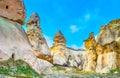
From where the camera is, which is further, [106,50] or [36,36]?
[36,36]

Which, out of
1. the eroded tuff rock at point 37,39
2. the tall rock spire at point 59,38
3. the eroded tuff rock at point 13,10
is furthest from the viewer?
the tall rock spire at point 59,38

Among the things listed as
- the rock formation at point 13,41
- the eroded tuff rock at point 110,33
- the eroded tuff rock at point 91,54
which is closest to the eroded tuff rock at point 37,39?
the eroded tuff rock at point 91,54

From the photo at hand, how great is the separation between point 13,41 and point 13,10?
332 centimetres

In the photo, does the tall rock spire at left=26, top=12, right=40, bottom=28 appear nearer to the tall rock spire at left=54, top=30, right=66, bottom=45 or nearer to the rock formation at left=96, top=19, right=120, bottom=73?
the rock formation at left=96, top=19, right=120, bottom=73

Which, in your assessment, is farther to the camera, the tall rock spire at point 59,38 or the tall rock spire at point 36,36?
the tall rock spire at point 59,38

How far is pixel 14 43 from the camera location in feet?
87.8

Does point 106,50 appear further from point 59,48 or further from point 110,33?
point 59,48

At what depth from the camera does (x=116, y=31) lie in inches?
1820

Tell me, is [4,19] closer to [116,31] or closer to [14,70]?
[14,70]

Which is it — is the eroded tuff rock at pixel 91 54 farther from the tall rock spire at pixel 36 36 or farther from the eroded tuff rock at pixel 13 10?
the eroded tuff rock at pixel 13 10

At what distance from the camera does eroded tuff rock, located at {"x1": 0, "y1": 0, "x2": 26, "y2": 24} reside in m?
28.0

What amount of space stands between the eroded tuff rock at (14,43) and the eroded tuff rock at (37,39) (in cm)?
1619

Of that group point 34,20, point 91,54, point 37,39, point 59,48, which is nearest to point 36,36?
Result: point 37,39

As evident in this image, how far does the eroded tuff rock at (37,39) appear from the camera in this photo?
4519 cm
